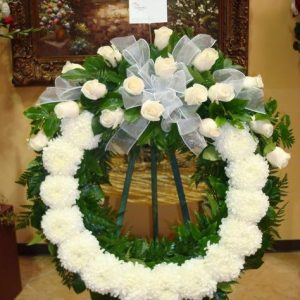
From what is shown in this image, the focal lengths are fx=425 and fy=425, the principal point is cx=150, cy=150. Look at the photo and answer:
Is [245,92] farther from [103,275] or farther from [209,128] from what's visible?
[103,275]

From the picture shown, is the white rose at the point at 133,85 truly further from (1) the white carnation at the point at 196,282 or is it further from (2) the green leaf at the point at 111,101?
(1) the white carnation at the point at 196,282

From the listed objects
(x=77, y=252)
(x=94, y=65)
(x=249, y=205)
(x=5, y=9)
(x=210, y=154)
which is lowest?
(x=77, y=252)

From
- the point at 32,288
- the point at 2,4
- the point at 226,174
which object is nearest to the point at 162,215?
the point at 226,174

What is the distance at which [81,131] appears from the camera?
1137mm

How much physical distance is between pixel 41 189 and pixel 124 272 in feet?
1.03

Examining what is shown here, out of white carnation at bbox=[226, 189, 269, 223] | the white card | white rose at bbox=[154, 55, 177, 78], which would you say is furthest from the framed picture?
white carnation at bbox=[226, 189, 269, 223]

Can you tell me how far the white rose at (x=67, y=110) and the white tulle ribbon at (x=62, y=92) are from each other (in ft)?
0.15

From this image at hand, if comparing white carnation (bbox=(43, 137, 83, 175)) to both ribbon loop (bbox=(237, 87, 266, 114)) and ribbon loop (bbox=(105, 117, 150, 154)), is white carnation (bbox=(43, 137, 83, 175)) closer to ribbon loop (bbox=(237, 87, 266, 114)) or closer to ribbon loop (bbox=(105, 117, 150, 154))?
ribbon loop (bbox=(105, 117, 150, 154))

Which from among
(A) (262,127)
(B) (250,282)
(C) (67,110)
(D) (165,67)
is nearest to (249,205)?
(A) (262,127)

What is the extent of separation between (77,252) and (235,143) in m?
0.50

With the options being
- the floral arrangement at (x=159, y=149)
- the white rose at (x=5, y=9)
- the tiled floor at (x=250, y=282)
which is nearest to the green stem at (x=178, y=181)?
the floral arrangement at (x=159, y=149)

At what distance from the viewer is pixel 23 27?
2.23 meters

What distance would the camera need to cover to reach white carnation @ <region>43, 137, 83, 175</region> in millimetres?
1131

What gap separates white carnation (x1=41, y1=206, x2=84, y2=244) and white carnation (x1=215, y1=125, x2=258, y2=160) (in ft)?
1.42
